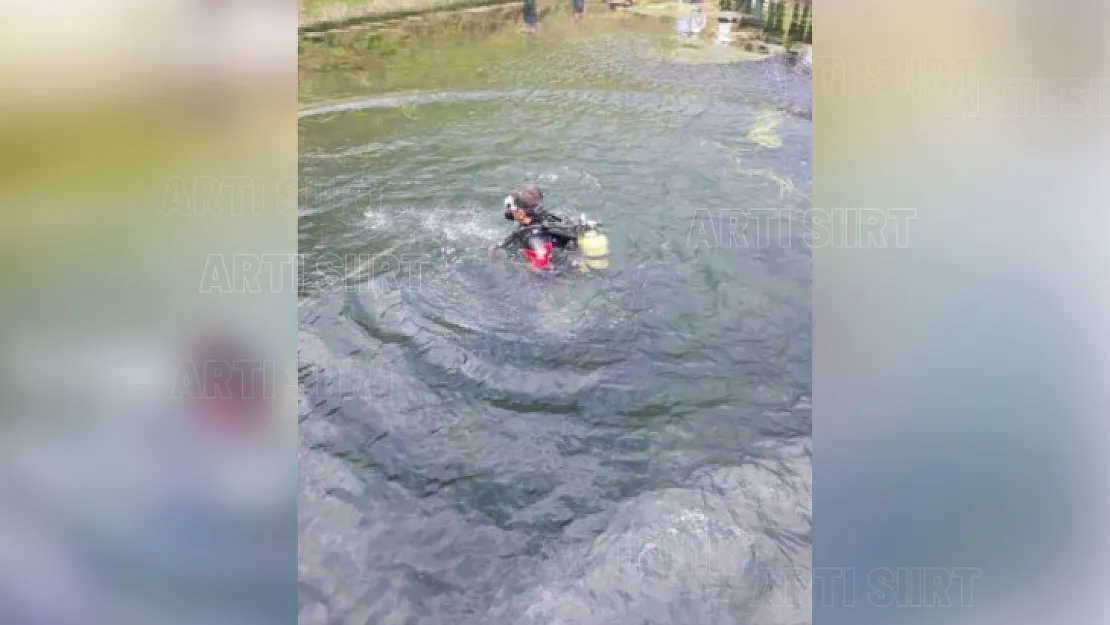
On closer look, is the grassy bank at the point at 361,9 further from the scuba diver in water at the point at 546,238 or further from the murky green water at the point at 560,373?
the scuba diver in water at the point at 546,238

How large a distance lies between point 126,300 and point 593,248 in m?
3.25

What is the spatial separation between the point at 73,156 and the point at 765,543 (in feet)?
13.5

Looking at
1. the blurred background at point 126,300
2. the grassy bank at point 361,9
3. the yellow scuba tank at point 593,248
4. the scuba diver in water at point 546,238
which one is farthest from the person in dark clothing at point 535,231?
the grassy bank at point 361,9

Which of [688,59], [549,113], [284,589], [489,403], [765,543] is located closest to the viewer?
[284,589]

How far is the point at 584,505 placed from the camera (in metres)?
4.60

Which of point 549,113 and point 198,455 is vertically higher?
point 549,113

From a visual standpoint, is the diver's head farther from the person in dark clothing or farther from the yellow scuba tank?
the yellow scuba tank

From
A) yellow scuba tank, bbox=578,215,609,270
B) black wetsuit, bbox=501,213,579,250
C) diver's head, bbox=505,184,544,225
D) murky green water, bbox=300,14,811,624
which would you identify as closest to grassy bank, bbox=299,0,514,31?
murky green water, bbox=300,14,811,624

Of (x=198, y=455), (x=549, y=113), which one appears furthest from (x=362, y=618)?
(x=549, y=113)

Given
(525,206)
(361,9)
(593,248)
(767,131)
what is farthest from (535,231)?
(361,9)

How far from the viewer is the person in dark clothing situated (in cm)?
604

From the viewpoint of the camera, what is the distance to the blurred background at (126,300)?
378 cm

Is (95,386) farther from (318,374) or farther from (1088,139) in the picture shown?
(1088,139)

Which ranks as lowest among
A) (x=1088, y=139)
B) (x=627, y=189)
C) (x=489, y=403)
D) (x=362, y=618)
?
(x=362, y=618)
